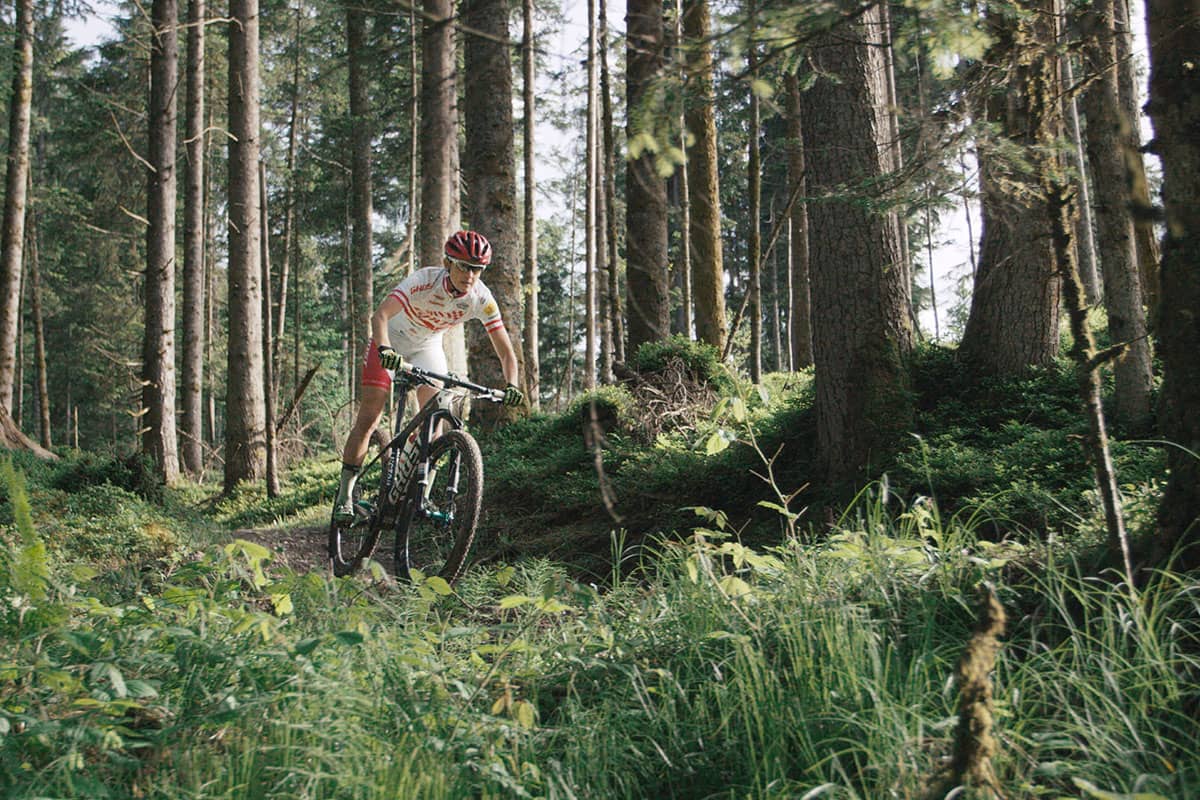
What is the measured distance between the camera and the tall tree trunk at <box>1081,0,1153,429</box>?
19.4 feet

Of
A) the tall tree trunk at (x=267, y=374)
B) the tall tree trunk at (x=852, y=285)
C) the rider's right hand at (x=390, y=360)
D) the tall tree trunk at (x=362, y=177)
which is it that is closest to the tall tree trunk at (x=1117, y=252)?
the tall tree trunk at (x=852, y=285)

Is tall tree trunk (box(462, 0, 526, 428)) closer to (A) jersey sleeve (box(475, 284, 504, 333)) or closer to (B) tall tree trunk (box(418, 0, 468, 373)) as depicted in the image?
(B) tall tree trunk (box(418, 0, 468, 373))

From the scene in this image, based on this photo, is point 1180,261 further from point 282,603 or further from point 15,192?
point 15,192

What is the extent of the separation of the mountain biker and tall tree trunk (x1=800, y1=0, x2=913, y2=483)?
2.25 meters

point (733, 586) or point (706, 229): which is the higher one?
point (706, 229)

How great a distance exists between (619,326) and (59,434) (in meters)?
39.1

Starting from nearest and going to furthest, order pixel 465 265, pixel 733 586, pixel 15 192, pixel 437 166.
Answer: pixel 733 586 < pixel 465 265 < pixel 437 166 < pixel 15 192

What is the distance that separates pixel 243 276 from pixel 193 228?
2.55 metres

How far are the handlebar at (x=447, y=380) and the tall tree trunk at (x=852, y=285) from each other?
2373mm

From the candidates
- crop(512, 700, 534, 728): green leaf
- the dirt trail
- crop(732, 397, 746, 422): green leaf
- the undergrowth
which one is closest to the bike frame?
the dirt trail

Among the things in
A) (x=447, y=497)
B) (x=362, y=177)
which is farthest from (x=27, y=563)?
(x=362, y=177)

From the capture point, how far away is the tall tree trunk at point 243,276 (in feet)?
46.5

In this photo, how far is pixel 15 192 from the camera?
17.8 m

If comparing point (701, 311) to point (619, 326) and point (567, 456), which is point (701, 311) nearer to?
point (619, 326)
